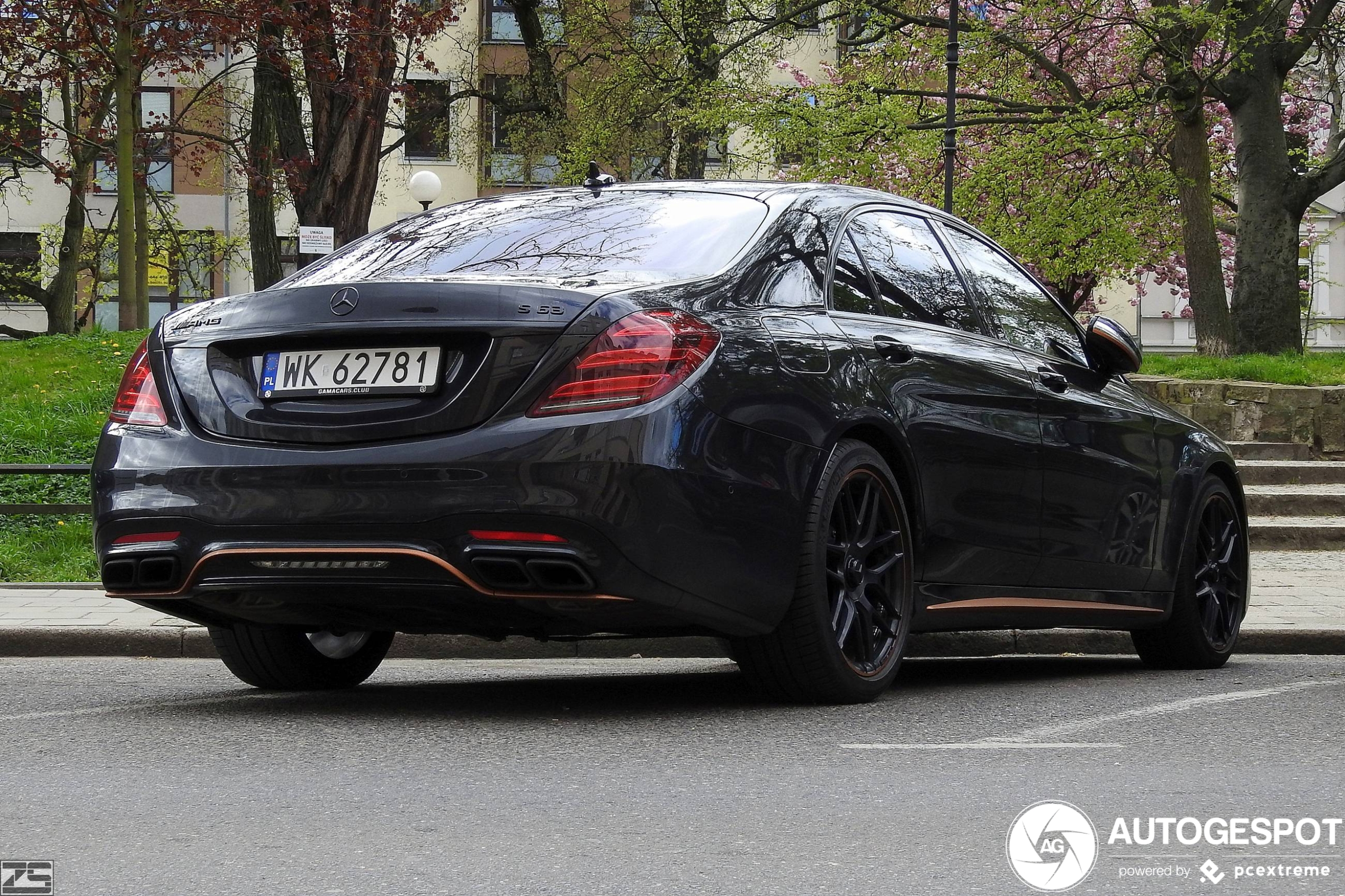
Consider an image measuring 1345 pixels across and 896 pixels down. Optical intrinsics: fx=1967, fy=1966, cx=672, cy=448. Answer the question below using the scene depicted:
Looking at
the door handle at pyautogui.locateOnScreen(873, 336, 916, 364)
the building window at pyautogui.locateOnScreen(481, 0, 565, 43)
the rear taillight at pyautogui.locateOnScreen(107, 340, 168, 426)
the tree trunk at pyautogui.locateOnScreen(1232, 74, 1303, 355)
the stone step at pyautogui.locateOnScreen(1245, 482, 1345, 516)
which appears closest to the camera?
the rear taillight at pyautogui.locateOnScreen(107, 340, 168, 426)

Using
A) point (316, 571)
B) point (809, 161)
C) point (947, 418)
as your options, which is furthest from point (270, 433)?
point (809, 161)

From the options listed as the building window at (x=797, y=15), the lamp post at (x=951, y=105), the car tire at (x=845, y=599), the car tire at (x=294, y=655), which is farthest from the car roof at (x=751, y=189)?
the building window at (x=797, y=15)

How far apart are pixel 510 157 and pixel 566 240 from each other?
40.4 metres

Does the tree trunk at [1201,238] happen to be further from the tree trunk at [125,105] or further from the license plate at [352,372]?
the license plate at [352,372]

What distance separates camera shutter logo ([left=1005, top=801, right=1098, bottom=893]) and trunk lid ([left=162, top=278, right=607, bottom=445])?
5.83ft

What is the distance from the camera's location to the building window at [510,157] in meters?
37.8

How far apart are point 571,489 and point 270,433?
89 cm

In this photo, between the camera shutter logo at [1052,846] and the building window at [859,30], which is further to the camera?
the building window at [859,30]

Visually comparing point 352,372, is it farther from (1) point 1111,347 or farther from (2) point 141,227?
(2) point 141,227

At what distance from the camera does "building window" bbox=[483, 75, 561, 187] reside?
37.8 m

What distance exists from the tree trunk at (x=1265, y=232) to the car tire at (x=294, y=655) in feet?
60.1

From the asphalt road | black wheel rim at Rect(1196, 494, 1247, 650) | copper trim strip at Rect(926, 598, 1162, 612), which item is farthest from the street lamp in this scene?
copper trim strip at Rect(926, 598, 1162, 612)

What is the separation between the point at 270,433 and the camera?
5.29m

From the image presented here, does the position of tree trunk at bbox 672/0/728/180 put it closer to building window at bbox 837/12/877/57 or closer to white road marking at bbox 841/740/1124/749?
building window at bbox 837/12/877/57
